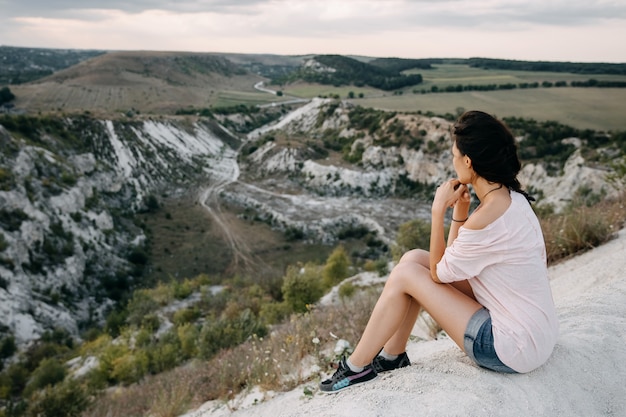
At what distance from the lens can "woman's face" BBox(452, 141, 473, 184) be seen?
2643 mm

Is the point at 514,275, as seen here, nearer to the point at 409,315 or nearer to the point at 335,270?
the point at 409,315

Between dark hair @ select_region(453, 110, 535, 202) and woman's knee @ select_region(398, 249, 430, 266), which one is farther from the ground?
dark hair @ select_region(453, 110, 535, 202)

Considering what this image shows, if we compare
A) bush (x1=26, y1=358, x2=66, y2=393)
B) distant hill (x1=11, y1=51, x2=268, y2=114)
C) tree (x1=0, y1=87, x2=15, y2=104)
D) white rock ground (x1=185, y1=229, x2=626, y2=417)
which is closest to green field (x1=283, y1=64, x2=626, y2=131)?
white rock ground (x1=185, y1=229, x2=626, y2=417)

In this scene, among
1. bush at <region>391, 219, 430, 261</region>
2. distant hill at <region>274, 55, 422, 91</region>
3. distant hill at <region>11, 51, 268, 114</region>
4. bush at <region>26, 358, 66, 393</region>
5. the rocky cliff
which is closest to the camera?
bush at <region>26, 358, 66, 393</region>

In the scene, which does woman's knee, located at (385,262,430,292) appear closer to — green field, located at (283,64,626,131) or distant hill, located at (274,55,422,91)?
green field, located at (283,64,626,131)

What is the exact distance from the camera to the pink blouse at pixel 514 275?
8.11 ft

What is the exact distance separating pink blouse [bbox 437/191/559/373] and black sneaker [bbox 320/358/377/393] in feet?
3.07

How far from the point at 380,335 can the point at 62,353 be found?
51.6 ft

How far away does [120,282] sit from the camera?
919 inches

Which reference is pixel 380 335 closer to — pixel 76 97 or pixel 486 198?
pixel 486 198

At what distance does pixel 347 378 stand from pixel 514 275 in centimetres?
139

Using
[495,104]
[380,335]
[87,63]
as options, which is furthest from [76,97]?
[380,335]

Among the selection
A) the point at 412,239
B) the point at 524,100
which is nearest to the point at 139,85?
the point at 524,100

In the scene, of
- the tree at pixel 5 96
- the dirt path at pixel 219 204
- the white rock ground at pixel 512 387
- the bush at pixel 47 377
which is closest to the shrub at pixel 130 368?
the bush at pixel 47 377
